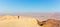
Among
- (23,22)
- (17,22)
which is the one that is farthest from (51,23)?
(17,22)

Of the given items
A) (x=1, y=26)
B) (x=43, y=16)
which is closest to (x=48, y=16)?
(x=43, y=16)

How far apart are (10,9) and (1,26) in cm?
53

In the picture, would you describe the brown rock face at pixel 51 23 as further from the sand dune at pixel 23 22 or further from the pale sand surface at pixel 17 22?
the pale sand surface at pixel 17 22

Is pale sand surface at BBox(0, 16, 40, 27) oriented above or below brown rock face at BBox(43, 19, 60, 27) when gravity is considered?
above

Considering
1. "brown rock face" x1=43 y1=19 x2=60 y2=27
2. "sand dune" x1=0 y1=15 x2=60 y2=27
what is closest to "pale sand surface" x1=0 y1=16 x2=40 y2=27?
"sand dune" x1=0 y1=15 x2=60 y2=27

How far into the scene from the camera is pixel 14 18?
175cm

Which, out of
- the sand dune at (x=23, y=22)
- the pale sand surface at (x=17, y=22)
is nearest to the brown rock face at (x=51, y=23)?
the sand dune at (x=23, y=22)

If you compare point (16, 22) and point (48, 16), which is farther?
point (48, 16)

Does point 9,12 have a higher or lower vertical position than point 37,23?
higher

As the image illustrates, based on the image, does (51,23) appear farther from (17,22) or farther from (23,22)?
(17,22)

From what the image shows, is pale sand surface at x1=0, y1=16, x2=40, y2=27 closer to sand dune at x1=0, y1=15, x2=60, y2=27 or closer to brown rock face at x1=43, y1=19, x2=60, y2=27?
sand dune at x1=0, y1=15, x2=60, y2=27

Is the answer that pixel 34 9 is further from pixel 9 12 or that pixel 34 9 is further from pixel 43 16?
pixel 9 12

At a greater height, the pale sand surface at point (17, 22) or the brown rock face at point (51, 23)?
the pale sand surface at point (17, 22)

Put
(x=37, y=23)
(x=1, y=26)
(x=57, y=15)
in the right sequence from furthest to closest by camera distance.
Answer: (x=57, y=15)
(x=37, y=23)
(x=1, y=26)
